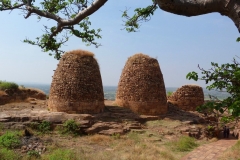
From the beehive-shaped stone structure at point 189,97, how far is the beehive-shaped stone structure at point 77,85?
6.15m

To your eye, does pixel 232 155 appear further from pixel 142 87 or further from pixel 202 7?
pixel 202 7

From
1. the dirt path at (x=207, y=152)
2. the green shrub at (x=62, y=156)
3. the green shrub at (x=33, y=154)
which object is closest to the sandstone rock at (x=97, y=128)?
the green shrub at (x=62, y=156)

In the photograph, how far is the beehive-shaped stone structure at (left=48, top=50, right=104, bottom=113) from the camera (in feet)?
36.8

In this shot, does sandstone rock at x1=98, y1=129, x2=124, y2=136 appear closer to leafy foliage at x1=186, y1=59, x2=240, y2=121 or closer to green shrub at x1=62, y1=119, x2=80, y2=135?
green shrub at x1=62, y1=119, x2=80, y2=135

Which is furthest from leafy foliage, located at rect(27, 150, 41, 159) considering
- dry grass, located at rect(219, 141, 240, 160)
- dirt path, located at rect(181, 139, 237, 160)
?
dry grass, located at rect(219, 141, 240, 160)

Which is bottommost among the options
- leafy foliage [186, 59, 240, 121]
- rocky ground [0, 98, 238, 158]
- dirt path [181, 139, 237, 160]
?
dirt path [181, 139, 237, 160]

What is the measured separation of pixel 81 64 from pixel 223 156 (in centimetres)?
678

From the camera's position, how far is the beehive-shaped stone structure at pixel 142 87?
12.8 m

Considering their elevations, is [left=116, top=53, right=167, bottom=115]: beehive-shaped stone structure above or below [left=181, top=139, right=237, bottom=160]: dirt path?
above

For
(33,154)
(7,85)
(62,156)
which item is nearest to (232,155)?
(62,156)

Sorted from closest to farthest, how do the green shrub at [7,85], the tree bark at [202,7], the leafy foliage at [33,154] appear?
the tree bark at [202,7], the leafy foliage at [33,154], the green shrub at [7,85]

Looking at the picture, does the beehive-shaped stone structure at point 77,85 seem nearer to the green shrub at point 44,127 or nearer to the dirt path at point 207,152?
the green shrub at point 44,127

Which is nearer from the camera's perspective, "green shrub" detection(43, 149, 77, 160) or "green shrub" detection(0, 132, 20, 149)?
"green shrub" detection(43, 149, 77, 160)

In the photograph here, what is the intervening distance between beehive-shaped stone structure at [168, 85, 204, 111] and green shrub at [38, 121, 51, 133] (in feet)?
28.5
